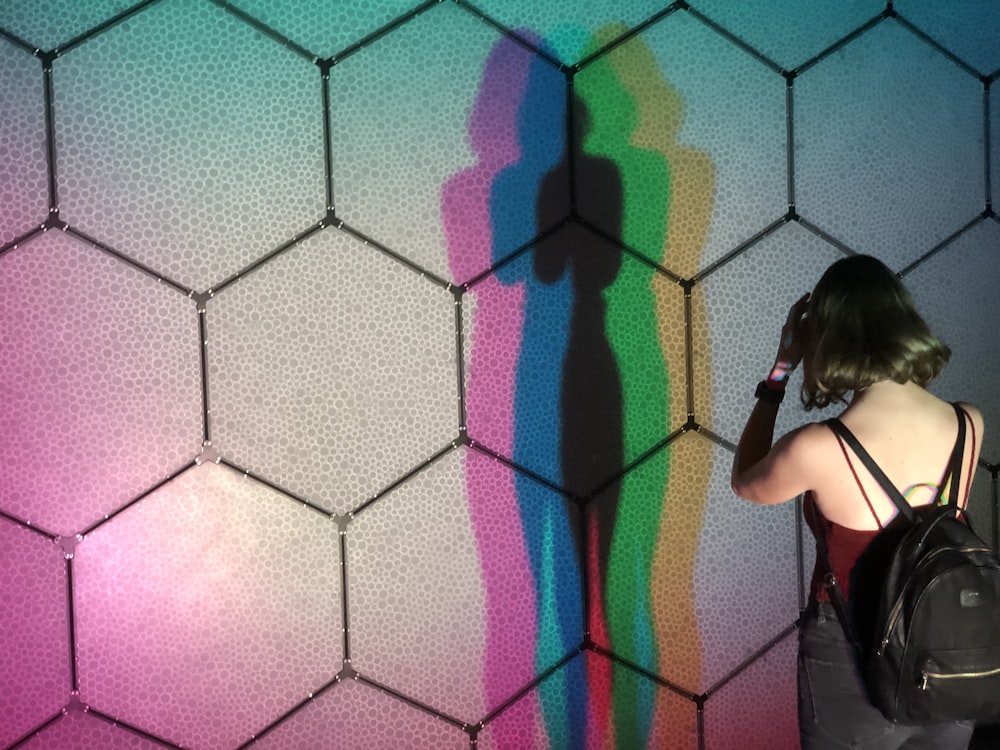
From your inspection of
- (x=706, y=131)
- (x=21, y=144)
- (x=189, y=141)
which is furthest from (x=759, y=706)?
(x=21, y=144)

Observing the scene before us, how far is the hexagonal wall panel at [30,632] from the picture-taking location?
156cm

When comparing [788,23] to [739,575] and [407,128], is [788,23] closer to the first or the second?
[407,128]

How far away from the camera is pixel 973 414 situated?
1178 mm

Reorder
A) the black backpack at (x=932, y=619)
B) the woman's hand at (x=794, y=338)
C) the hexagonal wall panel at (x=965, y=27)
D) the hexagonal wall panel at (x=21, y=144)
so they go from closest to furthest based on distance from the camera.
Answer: the black backpack at (x=932, y=619) → the woman's hand at (x=794, y=338) → the hexagonal wall panel at (x=21, y=144) → the hexagonal wall panel at (x=965, y=27)

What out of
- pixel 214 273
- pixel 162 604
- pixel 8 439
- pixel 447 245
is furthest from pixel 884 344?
pixel 8 439

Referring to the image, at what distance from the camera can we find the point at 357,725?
5.43 ft

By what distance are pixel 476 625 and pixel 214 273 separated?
73 centimetres

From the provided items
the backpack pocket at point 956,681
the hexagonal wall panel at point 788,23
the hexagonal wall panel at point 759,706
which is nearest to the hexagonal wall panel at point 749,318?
the hexagonal wall panel at point 788,23

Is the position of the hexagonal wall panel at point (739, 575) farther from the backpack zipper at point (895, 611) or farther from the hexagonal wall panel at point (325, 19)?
the hexagonal wall panel at point (325, 19)

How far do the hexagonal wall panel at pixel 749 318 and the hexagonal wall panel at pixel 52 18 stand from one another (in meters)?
1.07

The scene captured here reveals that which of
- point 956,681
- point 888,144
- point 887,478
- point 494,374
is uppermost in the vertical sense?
point 888,144

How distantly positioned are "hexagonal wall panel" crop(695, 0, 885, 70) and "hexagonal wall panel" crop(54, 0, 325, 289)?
723 millimetres

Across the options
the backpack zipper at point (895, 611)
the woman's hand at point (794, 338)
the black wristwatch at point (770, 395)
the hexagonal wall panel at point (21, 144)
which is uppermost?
the hexagonal wall panel at point (21, 144)

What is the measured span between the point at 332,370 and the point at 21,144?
598 mm
